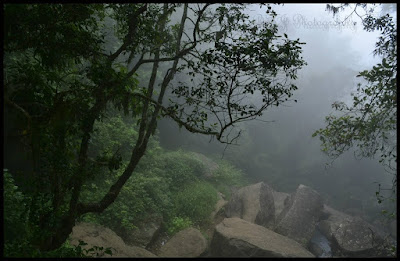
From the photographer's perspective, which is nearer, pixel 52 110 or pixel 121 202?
pixel 52 110

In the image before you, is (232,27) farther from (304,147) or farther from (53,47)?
(304,147)

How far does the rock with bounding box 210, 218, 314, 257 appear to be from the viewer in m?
9.33

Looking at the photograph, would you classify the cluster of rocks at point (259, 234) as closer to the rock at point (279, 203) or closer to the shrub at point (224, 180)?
the rock at point (279, 203)

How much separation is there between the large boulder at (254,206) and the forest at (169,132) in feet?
0.23

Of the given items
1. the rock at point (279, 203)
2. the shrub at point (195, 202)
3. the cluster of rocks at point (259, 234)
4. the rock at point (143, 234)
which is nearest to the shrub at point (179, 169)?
the shrub at point (195, 202)

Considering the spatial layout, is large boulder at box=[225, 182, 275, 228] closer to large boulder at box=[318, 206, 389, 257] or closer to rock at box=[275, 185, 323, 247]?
rock at box=[275, 185, 323, 247]

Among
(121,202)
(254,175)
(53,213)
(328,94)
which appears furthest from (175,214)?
(328,94)

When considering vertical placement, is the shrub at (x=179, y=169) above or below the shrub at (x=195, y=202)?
above

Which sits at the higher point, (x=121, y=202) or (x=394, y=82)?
(x=394, y=82)

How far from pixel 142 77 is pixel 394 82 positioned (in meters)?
13.8

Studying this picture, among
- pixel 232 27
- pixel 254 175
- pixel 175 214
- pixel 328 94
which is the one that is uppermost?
pixel 328 94

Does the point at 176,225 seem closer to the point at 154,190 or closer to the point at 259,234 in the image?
the point at 154,190

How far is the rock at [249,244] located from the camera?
30.6ft

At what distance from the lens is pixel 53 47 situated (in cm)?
434
